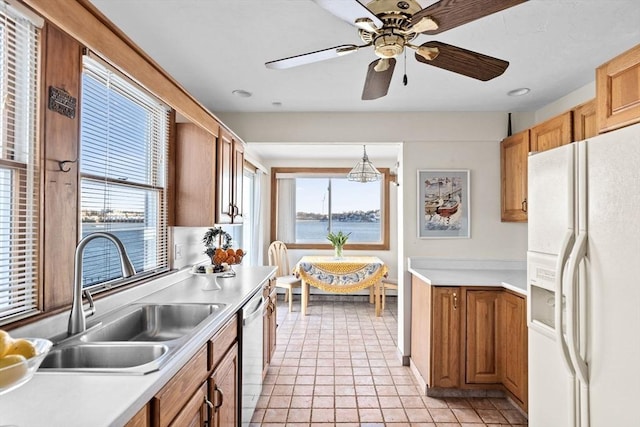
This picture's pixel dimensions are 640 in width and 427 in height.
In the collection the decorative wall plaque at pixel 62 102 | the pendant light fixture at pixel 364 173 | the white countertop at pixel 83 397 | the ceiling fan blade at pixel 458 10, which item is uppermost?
the ceiling fan blade at pixel 458 10

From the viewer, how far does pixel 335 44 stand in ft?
6.98

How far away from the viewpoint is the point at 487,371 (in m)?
2.73

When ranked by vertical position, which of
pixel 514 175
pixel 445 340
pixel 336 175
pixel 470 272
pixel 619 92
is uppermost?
pixel 336 175

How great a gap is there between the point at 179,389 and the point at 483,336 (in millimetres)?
2298

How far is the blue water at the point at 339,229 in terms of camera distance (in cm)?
614

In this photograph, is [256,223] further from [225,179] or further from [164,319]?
[164,319]

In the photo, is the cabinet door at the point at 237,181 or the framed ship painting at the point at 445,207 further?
the framed ship painting at the point at 445,207

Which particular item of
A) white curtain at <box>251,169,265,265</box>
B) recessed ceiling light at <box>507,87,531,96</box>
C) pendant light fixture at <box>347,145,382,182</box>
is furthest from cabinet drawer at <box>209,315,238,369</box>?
white curtain at <box>251,169,265,265</box>

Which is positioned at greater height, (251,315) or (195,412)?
(251,315)

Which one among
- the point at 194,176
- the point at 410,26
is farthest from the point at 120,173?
the point at 410,26

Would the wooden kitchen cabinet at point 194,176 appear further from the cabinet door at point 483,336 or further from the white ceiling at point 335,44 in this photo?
the cabinet door at point 483,336

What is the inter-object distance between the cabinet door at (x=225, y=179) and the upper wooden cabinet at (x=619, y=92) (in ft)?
7.74

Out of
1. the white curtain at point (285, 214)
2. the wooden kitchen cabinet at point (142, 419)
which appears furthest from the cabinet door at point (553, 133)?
the white curtain at point (285, 214)

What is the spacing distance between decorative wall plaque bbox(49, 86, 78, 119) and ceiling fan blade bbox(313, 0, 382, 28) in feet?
3.50
